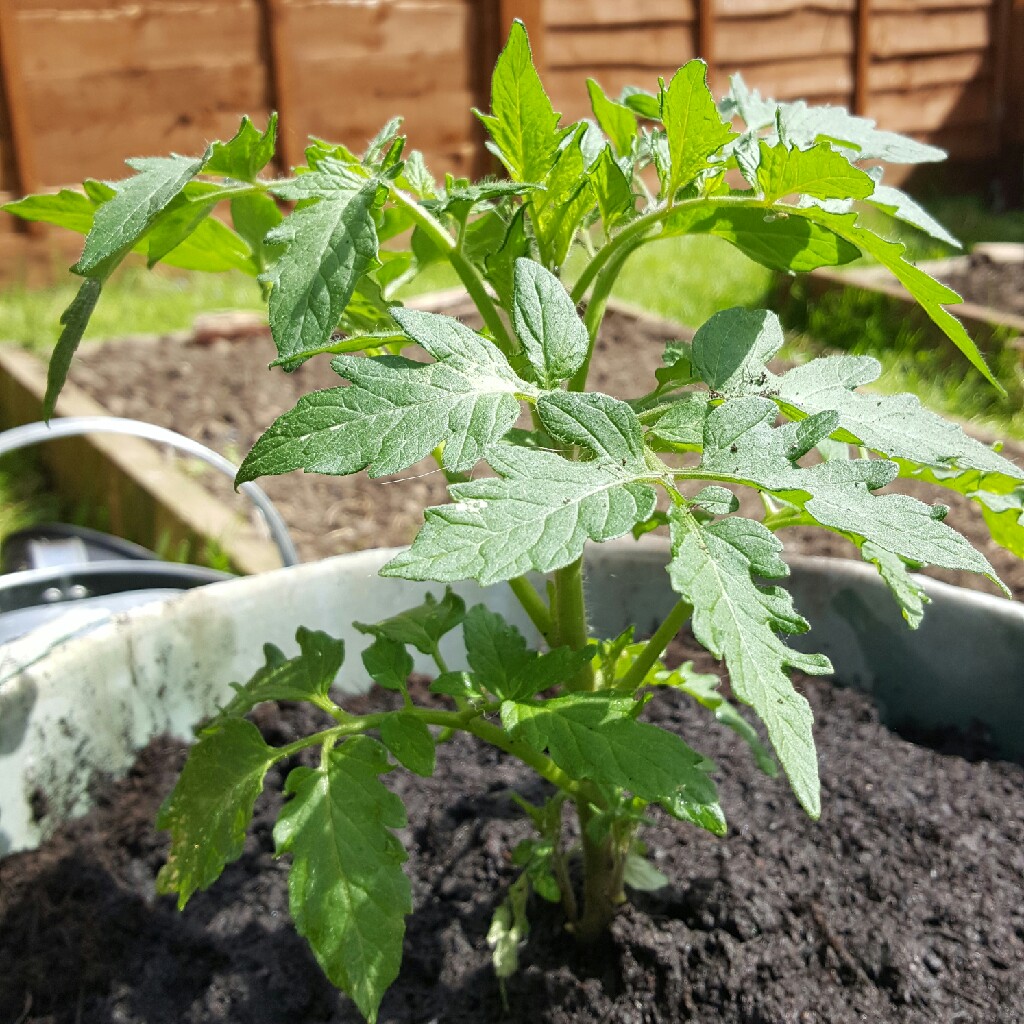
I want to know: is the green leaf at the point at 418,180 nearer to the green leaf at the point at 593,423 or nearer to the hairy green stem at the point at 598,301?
the hairy green stem at the point at 598,301

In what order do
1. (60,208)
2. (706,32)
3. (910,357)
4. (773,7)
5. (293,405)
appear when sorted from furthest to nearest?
(773,7) < (706,32) < (910,357) < (293,405) < (60,208)

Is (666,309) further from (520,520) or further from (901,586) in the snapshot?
(520,520)

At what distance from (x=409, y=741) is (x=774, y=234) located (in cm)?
51

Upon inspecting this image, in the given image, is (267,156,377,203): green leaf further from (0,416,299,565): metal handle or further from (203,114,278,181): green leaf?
(0,416,299,565): metal handle

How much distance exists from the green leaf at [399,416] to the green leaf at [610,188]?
21 centimetres

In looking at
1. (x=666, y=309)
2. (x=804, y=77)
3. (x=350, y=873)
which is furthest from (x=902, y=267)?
(x=804, y=77)

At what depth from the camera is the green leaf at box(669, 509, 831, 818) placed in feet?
2.20

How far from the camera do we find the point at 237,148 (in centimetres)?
92

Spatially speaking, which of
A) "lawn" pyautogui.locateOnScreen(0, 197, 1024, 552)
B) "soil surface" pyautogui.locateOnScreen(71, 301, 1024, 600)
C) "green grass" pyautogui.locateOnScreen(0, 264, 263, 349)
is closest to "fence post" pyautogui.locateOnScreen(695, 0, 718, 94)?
"lawn" pyautogui.locateOnScreen(0, 197, 1024, 552)

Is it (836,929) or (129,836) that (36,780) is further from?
(836,929)

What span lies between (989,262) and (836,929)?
3.88 meters

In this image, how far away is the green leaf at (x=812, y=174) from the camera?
82 cm

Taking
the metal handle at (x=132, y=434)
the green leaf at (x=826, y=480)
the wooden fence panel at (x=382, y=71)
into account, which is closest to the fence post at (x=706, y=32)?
the wooden fence panel at (x=382, y=71)

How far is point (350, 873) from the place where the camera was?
92 centimetres
